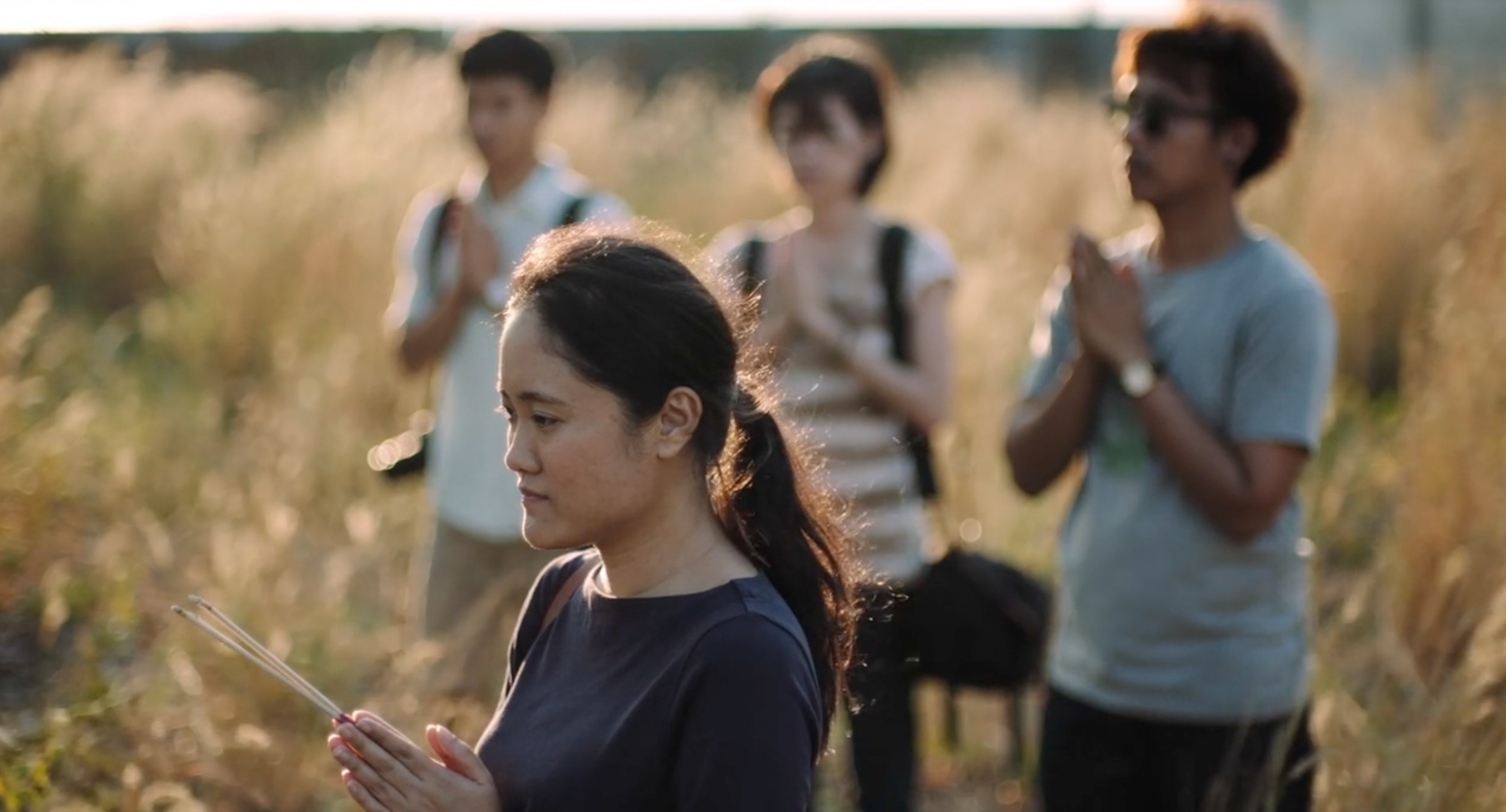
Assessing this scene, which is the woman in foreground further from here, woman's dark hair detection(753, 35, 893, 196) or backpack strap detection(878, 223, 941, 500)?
woman's dark hair detection(753, 35, 893, 196)

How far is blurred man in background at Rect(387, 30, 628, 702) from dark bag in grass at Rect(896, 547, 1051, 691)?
0.90 meters

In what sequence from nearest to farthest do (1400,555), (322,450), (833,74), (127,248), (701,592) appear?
(701,592), (833,74), (1400,555), (322,450), (127,248)

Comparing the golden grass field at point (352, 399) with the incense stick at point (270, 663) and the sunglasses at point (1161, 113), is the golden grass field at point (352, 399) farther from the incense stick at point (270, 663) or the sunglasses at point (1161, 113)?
the incense stick at point (270, 663)

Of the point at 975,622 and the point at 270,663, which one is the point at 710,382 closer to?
the point at 270,663

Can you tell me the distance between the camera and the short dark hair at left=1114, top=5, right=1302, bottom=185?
11.5 ft

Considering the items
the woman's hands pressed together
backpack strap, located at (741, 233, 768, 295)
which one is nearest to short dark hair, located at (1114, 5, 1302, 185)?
backpack strap, located at (741, 233, 768, 295)

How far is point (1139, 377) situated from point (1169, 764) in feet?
2.33

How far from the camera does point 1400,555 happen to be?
17.4ft

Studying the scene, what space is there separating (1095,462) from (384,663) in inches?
83.6

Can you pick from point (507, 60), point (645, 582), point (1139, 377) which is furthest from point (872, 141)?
point (645, 582)

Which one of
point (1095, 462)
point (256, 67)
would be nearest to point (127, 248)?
point (1095, 462)

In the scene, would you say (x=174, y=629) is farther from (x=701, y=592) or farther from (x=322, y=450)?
(x=701, y=592)

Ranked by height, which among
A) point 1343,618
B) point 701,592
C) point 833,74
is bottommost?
point 1343,618

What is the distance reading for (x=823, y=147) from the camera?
171 inches
